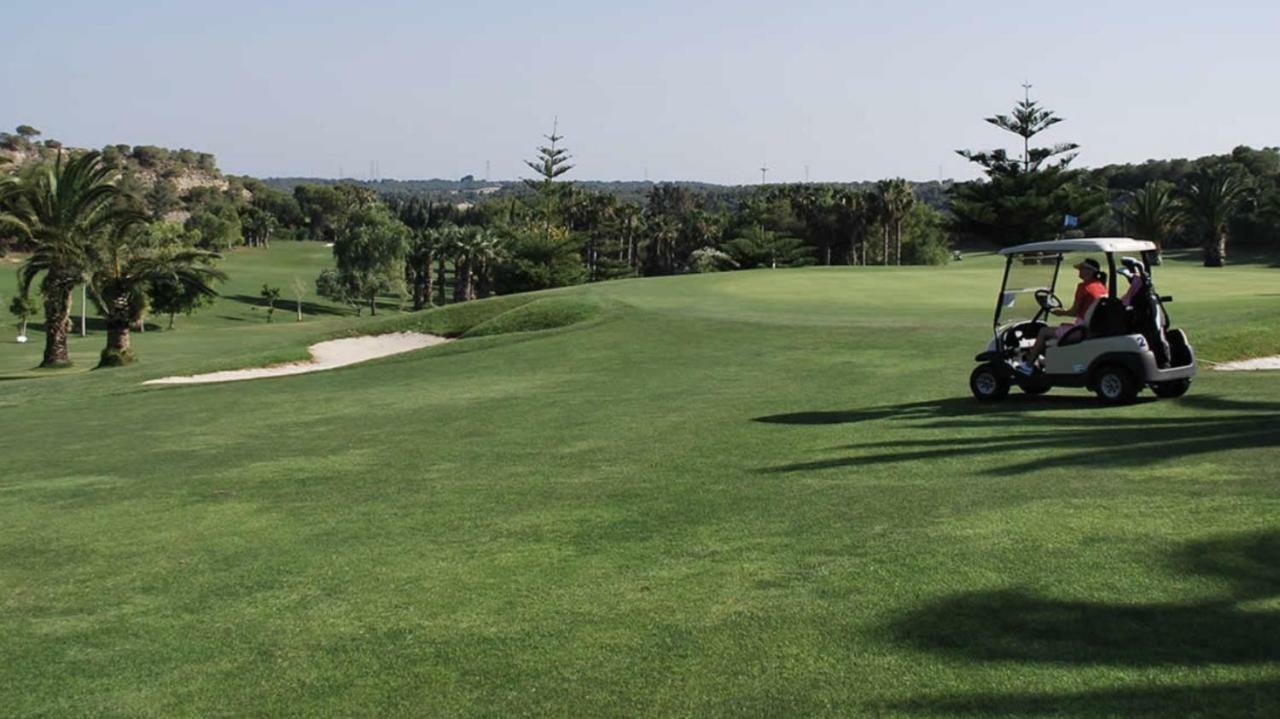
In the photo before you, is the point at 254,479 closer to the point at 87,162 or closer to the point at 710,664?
the point at 710,664

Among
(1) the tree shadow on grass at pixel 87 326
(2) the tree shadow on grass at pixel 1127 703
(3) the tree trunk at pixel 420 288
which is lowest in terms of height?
(1) the tree shadow on grass at pixel 87 326

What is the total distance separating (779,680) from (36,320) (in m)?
102

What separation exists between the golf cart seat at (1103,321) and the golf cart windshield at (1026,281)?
1.00 meters

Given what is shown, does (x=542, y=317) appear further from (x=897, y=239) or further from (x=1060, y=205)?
(x=897, y=239)

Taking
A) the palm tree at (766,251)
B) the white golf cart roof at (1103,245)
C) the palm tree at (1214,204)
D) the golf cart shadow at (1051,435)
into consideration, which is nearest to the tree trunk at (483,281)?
the palm tree at (766,251)

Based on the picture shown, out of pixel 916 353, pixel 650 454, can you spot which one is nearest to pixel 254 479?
pixel 650 454

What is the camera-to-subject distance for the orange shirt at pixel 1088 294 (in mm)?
13939

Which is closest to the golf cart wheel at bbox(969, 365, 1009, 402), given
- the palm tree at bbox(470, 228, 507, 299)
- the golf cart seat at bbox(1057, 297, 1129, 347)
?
the golf cart seat at bbox(1057, 297, 1129, 347)

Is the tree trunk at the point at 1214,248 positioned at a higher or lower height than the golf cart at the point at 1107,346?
higher

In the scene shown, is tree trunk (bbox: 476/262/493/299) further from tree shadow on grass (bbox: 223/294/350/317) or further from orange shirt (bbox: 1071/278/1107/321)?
orange shirt (bbox: 1071/278/1107/321)

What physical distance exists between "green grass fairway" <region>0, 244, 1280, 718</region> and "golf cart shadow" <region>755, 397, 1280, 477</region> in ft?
0.21

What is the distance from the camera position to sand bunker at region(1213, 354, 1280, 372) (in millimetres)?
18375

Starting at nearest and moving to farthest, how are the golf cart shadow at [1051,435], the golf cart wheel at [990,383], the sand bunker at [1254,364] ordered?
the golf cart shadow at [1051,435] → the golf cart wheel at [990,383] → the sand bunker at [1254,364]

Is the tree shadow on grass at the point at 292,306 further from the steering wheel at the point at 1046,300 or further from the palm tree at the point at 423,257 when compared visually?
the steering wheel at the point at 1046,300
